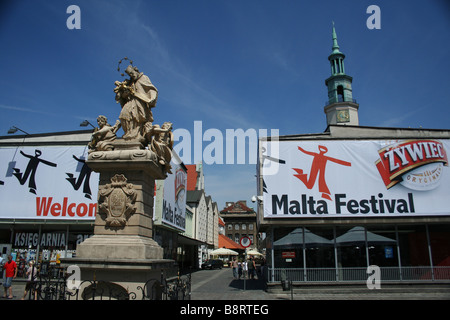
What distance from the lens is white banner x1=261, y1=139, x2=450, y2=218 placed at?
19.5 metres

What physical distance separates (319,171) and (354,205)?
9.26 ft

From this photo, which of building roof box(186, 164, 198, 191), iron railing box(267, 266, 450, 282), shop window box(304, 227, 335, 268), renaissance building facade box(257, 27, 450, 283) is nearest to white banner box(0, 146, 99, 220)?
renaissance building facade box(257, 27, 450, 283)

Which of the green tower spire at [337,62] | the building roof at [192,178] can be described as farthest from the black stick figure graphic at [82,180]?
the green tower spire at [337,62]

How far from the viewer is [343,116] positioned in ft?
161

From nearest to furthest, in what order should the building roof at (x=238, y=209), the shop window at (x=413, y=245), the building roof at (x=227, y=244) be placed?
the shop window at (x=413, y=245), the building roof at (x=227, y=244), the building roof at (x=238, y=209)

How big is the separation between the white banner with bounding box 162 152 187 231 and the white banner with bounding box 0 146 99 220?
489 cm

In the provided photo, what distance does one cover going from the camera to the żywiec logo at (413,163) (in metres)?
20.0

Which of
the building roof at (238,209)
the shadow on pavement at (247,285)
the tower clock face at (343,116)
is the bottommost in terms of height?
the shadow on pavement at (247,285)

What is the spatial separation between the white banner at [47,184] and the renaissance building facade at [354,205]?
11.9 m

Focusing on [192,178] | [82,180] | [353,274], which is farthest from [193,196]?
[353,274]

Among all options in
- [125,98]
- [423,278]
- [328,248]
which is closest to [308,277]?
[328,248]

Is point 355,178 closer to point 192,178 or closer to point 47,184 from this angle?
point 47,184

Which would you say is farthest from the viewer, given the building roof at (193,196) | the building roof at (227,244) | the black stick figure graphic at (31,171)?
the building roof at (227,244)

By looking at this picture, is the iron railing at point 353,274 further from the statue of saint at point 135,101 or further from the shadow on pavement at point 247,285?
the statue of saint at point 135,101
